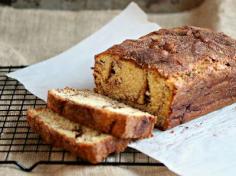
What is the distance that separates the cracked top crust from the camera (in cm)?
307

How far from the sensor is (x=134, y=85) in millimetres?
3135

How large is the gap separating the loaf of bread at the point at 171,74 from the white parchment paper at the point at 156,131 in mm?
104

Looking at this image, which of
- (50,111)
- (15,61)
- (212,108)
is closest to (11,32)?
(15,61)

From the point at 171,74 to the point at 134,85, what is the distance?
0.85ft

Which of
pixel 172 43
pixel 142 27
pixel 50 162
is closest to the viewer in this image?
pixel 50 162

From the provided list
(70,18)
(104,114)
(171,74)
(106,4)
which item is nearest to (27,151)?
(104,114)

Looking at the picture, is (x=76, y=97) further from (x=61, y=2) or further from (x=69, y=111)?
(x=61, y=2)

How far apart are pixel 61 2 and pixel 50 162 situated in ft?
8.21

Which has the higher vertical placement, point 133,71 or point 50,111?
point 133,71

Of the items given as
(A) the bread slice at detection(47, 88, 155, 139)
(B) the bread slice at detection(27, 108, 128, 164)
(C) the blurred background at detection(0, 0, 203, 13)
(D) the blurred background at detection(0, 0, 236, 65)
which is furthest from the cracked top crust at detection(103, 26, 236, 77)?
(C) the blurred background at detection(0, 0, 203, 13)

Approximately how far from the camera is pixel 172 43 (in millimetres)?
3268

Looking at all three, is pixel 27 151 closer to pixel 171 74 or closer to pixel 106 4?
pixel 171 74

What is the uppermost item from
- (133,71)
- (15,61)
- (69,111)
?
(133,71)

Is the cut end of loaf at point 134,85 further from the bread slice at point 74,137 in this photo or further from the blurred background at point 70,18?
the blurred background at point 70,18
